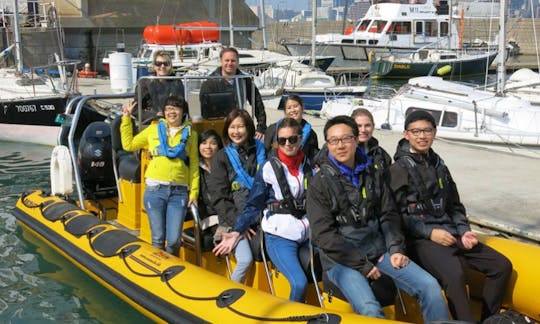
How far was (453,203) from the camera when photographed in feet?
14.0

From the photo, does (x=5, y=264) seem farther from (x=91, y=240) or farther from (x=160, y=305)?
(x=160, y=305)

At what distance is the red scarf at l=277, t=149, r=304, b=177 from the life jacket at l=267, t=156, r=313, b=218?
0.12ft

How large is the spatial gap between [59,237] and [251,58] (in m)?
20.4

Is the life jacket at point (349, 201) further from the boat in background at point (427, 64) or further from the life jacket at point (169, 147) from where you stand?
the boat in background at point (427, 64)

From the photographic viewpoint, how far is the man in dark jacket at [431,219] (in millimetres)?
3998

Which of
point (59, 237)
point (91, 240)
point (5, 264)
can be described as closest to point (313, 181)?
point (91, 240)

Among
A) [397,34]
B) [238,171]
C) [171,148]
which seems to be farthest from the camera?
[397,34]

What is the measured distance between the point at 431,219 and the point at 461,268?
39 centimetres

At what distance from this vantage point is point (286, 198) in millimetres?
4188

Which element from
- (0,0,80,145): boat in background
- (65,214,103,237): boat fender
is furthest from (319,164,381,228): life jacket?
(0,0,80,145): boat in background

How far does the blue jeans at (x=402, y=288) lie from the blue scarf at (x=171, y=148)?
6.13 feet

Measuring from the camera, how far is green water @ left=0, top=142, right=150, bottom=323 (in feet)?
18.2

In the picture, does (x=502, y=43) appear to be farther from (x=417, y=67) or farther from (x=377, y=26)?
(x=377, y=26)

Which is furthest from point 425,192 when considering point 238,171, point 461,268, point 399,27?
point 399,27
